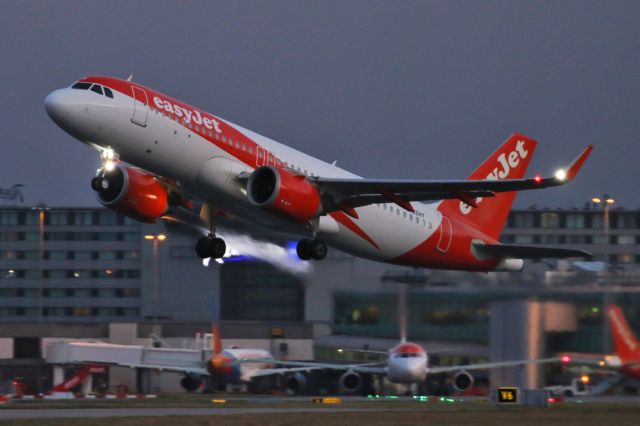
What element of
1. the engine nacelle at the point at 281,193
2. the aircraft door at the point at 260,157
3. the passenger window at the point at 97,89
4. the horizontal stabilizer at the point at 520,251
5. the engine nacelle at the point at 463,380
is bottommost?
the engine nacelle at the point at 463,380

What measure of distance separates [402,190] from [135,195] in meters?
8.77

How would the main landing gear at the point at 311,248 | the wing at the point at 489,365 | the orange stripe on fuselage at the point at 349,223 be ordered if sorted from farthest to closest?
the wing at the point at 489,365 → the orange stripe on fuselage at the point at 349,223 → the main landing gear at the point at 311,248

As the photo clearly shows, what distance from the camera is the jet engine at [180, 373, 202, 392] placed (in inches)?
2424

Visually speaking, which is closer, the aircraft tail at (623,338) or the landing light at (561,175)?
the landing light at (561,175)

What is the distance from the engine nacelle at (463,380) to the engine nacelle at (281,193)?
16265mm

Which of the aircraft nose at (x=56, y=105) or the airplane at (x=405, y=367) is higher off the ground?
the aircraft nose at (x=56, y=105)

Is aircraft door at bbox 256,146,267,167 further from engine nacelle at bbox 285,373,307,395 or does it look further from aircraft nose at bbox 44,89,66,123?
engine nacelle at bbox 285,373,307,395

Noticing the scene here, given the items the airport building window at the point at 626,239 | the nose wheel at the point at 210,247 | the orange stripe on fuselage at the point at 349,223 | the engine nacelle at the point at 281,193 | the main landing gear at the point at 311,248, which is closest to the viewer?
the engine nacelle at the point at 281,193

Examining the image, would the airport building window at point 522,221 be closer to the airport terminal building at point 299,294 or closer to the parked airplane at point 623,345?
the airport terminal building at point 299,294

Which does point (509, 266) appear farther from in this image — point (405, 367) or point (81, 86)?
point (81, 86)

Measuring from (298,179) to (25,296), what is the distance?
95.8 meters

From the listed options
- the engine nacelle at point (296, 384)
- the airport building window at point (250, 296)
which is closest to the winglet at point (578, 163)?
the engine nacelle at point (296, 384)

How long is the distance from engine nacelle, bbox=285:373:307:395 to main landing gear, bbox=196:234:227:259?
15916 millimetres

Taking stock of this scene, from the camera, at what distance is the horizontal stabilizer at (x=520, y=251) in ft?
144
